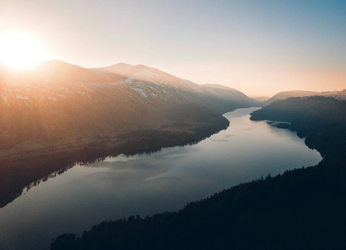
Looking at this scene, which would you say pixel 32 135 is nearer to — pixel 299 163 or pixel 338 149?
pixel 299 163

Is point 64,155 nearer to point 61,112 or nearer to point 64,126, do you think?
point 64,126

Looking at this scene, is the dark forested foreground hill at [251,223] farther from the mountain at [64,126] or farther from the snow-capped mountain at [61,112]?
the snow-capped mountain at [61,112]

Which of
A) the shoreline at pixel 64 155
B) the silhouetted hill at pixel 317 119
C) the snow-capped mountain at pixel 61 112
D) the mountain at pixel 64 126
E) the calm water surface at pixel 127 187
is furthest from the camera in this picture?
the silhouetted hill at pixel 317 119

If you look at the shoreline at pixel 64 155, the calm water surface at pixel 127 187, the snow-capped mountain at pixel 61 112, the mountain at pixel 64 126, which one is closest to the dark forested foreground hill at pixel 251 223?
the calm water surface at pixel 127 187

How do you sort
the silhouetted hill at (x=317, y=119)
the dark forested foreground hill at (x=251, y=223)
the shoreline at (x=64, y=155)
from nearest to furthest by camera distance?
the dark forested foreground hill at (x=251, y=223), the shoreline at (x=64, y=155), the silhouetted hill at (x=317, y=119)

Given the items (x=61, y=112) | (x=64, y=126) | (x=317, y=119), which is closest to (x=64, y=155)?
(x=64, y=126)

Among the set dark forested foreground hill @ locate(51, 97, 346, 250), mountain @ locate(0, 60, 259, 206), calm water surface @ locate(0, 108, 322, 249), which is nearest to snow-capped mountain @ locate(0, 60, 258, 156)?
mountain @ locate(0, 60, 259, 206)

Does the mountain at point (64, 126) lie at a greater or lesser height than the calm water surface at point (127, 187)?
greater

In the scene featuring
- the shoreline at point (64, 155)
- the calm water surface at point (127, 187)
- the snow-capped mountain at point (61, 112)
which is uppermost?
the snow-capped mountain at point (61, 112)

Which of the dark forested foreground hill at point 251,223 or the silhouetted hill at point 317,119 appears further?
the silhouetted hill at point 317,119
